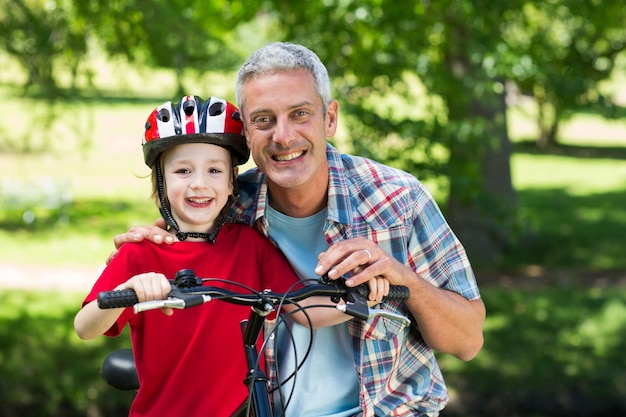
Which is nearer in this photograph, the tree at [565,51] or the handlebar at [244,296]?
the handlebar at [244,296]

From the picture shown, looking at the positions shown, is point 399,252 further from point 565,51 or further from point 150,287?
point 565,51

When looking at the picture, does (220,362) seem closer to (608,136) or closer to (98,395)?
(98,395)

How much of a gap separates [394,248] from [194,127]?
839 mm

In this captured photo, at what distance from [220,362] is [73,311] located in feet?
24.1

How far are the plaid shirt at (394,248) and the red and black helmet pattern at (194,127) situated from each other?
0.28 metres

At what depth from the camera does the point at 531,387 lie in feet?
28.1

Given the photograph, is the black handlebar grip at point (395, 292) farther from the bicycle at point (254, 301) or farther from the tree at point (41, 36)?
the tree at point (41, 36)

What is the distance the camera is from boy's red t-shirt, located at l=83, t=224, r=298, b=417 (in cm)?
317

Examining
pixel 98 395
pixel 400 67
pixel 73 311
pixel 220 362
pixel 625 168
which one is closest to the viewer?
pixel 220 362

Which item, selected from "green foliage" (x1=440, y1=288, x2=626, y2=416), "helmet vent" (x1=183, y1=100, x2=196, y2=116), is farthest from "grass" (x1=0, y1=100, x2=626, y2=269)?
"helmet vent" (x1=183, y1=100, x2=196, y2=116)

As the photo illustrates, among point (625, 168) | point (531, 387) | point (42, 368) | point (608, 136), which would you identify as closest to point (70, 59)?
point (42, 368)

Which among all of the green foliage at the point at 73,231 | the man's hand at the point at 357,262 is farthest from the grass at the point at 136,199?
the man's hand at the point at 357,262

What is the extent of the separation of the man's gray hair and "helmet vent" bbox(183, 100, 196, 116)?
0.17 metres

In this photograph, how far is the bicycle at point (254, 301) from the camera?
258cm
